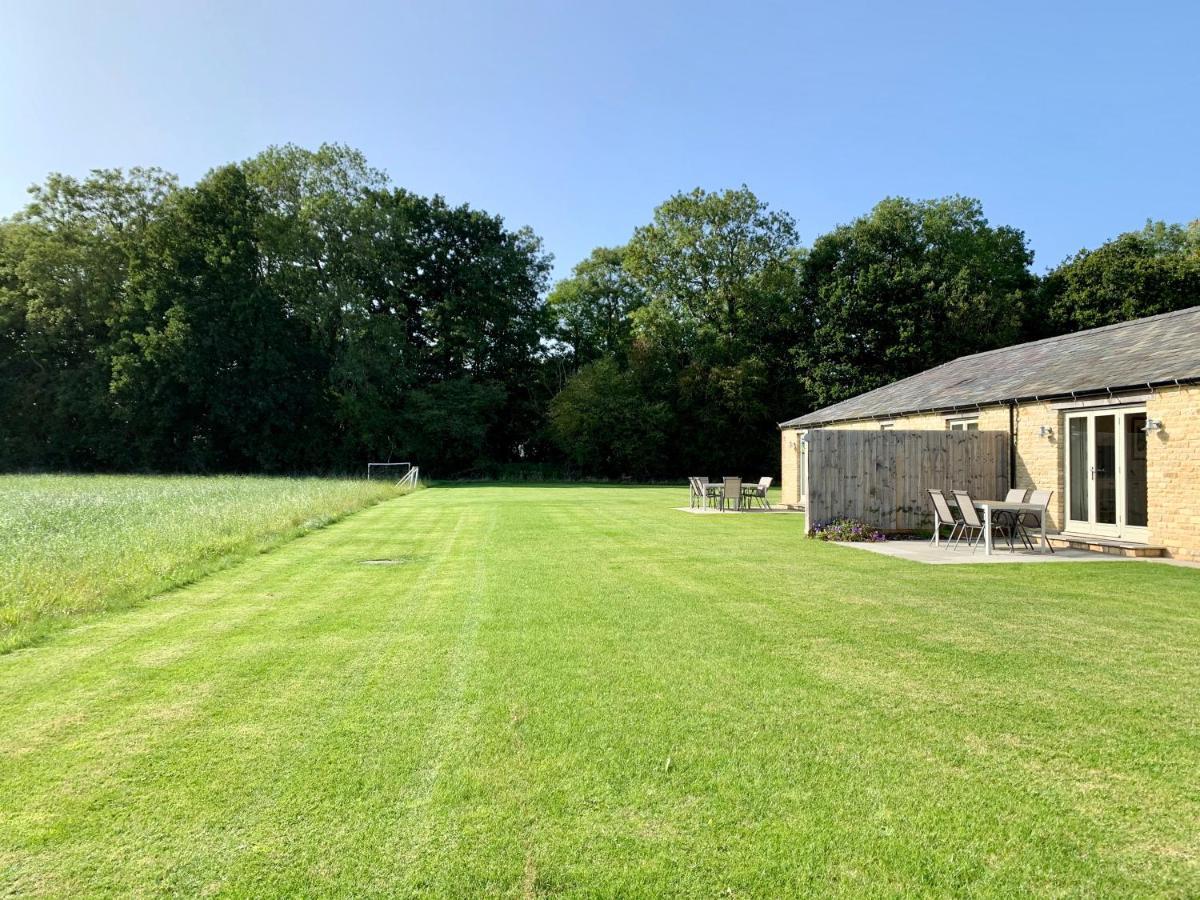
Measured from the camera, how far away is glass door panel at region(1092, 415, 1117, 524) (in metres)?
11.6

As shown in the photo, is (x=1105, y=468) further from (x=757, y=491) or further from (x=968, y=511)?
(x=757, y=491)

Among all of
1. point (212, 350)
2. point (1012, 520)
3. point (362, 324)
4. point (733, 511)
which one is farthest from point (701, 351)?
point (1012, 520)

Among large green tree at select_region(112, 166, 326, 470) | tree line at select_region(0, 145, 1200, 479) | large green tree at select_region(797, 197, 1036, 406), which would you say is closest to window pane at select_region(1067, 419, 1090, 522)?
large green tree at select_region(797, 197, 1036, 406)

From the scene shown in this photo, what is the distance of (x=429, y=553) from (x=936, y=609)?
7174mm

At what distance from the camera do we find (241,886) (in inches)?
95.0

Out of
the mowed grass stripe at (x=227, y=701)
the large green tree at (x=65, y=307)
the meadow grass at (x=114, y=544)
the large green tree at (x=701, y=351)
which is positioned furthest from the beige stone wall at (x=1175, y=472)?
the large green tree at (x=65, y=307)

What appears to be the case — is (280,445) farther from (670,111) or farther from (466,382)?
(670,111)

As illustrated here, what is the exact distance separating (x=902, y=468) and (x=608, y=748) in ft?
39.6

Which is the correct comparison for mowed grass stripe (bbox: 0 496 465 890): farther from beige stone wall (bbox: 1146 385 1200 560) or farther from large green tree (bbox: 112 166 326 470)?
large green tree (bbox: 112 166 326 470)

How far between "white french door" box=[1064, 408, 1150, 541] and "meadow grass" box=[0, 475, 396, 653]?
13.8m

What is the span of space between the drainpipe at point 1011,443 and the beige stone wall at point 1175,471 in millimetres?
2931

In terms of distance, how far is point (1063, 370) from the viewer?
1350 centimetres

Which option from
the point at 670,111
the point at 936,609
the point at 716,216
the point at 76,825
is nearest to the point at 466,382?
the point at 716,216

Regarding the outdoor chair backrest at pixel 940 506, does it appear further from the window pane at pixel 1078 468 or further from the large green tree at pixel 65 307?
the large green tree at pixel 65 307
